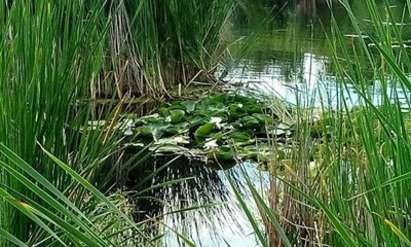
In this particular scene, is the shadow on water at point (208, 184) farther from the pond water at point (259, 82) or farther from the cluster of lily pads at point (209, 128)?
the cluster of lily pads at point (209, 128)

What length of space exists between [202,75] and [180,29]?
39cm

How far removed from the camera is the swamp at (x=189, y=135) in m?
1.18

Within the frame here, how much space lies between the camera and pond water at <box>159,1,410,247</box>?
270 centimetres

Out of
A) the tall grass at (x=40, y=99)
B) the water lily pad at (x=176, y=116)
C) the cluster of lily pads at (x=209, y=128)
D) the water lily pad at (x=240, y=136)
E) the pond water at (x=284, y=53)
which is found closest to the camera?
the tall grass at (x=40, y=99)

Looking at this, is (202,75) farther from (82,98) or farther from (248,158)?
(82,98)

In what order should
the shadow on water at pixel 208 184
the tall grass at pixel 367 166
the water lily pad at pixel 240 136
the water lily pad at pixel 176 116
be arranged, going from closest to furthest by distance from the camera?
the tall grass at pixel 367 166
the shadow on water at pixel 208 184
the water lily pad at pixel 240 136
the water lily pad at pixel 176 116

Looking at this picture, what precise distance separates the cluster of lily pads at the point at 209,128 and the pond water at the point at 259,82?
0.51 ft

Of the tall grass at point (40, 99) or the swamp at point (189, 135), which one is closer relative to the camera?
the swamp at point (189, 135)

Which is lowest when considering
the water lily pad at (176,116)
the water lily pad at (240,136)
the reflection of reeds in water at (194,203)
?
the reflection of reeds in water at (194,203)

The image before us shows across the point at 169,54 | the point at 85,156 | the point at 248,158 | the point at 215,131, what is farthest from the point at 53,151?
the point at 169,54

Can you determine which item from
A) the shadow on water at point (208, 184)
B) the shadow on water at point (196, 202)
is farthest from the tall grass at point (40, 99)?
the shadow on water at point (196, 202)

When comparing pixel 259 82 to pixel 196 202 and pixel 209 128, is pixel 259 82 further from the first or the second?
pixel 196 202

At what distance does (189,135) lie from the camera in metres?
4.09

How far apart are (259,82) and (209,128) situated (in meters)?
1.19
